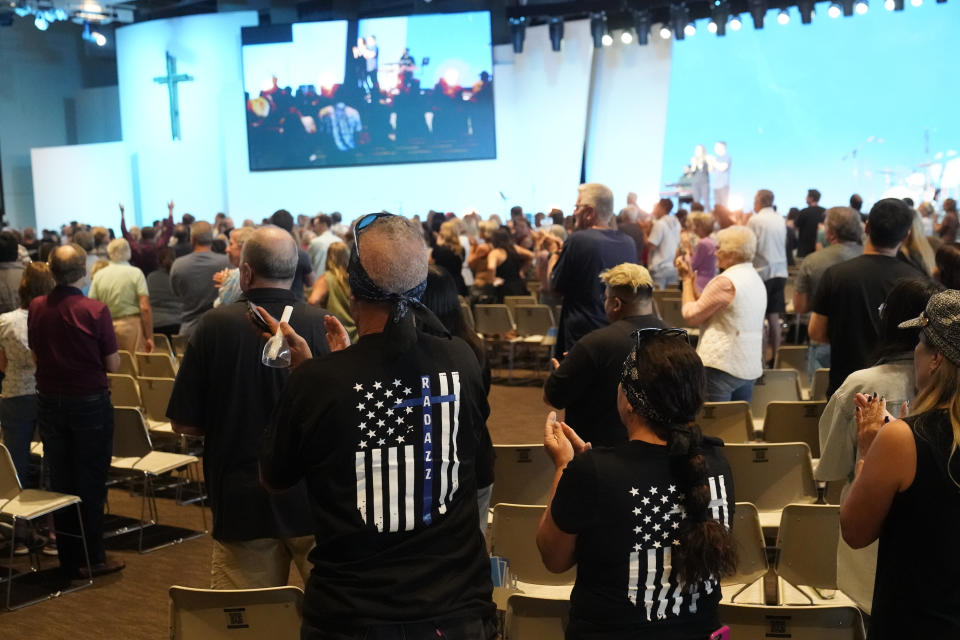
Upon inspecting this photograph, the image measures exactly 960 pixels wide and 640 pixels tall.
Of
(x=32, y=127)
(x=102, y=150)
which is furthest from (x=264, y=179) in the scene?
(x=32, y=127)

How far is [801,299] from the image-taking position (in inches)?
223

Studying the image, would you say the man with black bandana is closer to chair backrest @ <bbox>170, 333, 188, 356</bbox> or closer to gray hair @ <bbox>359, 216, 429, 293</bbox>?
gray hair @ <bbox>359, 216, 429, 293</bbox>

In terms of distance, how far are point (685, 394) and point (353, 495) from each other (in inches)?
29.4

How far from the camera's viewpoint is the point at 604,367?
12.4ft

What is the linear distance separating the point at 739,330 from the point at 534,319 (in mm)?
4787

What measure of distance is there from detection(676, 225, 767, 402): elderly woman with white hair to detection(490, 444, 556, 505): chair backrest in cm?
108

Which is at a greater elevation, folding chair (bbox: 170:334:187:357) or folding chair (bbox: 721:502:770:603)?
folding chair (bbox: 170:334:187:357)

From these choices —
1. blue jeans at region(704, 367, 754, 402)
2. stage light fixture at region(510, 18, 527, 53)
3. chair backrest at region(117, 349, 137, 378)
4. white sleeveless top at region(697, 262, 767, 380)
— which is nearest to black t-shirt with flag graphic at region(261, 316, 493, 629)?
white sleeveless top at region(697, 262, 767, 380)

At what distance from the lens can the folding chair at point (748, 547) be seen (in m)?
3.58

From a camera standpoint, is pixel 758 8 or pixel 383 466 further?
pixel 758 8

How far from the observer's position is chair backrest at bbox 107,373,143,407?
6.72 meters

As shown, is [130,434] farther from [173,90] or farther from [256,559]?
[173,90]

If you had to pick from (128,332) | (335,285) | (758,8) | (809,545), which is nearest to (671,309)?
(335,285)

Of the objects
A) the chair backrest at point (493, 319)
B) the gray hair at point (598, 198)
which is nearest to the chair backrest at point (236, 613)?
the gray hair at point (598, 198)
